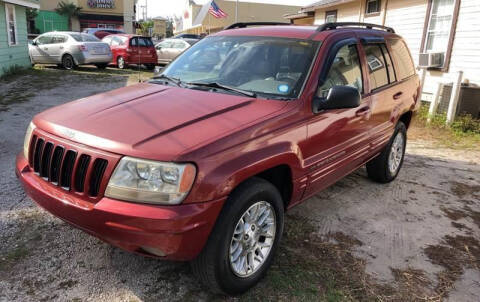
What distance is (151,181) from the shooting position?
2.32m

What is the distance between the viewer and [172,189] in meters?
2.30

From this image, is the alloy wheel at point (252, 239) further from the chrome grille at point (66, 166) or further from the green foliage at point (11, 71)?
the green foliage at point (11, 71)

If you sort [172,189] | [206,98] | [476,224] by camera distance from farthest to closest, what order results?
1. [476,224]
2. [206,98]
3. [172,189]

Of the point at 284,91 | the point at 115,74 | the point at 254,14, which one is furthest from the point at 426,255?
the point at 254,14

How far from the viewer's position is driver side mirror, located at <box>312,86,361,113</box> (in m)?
3.13

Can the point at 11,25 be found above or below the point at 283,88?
above

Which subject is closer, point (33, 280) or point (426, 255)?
point (33, 280)

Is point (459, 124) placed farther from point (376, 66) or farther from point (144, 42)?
point (144, 42)

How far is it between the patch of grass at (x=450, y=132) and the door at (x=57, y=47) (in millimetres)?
13526

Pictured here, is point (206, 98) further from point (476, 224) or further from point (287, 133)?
point (476, 224)

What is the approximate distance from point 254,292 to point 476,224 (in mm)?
2740

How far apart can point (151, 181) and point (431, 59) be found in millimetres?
9280

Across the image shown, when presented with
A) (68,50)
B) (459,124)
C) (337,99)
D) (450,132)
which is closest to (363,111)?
(337,99)

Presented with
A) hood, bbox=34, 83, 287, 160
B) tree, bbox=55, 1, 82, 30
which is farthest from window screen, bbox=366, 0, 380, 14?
tree, bbox=55, 1, 82, 30
